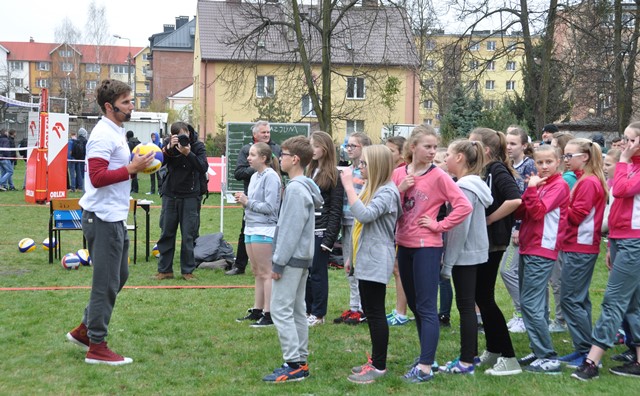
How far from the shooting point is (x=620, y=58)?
20.5 m

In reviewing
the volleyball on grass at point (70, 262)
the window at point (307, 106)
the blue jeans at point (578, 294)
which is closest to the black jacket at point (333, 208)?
the blue jeans at point (578, 294)

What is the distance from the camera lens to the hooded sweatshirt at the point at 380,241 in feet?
18.0

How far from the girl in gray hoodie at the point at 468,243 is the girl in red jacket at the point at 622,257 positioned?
87 cm

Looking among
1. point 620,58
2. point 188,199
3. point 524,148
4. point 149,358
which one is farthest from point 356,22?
point 149,358

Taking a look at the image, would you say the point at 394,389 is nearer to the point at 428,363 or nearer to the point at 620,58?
the point at 428,363

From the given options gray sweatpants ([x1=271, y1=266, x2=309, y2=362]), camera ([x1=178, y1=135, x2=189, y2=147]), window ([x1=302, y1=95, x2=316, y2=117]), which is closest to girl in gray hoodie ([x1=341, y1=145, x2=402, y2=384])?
gray sweatpants ([x1=271, y1=266, x2=309, y2=362])

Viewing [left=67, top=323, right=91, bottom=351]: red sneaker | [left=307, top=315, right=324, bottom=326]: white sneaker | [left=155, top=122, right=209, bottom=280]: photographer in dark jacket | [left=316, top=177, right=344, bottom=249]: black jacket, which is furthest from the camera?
[left=155, top=122, right=209, bottom=280]: photographer in dark jacket

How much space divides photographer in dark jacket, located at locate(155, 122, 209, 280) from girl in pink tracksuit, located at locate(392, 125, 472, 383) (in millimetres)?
4653

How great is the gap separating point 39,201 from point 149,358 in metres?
15.4

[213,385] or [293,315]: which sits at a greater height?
[293,315]

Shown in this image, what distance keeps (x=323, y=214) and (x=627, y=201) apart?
9.83 feet

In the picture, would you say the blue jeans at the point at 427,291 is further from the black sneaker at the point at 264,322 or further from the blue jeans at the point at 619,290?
the black sneaker at the point at 264,322

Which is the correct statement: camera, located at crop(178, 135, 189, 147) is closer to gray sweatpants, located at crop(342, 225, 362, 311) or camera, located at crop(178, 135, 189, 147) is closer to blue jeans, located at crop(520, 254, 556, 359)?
gray sweatpants, located at crop(342, 225, 362, 311)

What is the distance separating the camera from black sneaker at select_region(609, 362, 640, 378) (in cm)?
580
